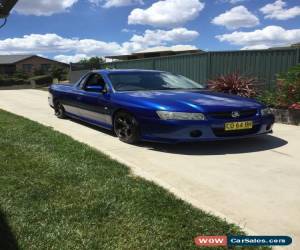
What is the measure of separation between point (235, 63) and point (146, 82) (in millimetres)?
5590

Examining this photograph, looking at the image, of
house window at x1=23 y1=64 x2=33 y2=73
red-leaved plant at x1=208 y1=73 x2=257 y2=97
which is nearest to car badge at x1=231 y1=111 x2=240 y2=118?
red-leaved plant at x1=208 y1=73 x2=257 y2=97

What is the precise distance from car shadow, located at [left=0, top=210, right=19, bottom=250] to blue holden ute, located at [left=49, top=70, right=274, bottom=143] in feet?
10.1

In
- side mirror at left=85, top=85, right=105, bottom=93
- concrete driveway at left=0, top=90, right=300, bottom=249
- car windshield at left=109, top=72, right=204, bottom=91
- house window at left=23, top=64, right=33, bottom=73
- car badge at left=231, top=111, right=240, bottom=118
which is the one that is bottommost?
house window at left=23, top=64, right=33, bottom=73

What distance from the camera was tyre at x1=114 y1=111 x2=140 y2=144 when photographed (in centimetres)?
650

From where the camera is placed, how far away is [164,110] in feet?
19.9

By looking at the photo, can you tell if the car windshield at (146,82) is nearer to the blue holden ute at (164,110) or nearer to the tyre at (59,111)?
the blue holden ute at (164,110)

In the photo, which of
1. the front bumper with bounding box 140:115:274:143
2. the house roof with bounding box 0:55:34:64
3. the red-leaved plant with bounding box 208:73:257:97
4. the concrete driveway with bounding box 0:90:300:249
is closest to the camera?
the concrete driveway with bounding box 0:90:300:249

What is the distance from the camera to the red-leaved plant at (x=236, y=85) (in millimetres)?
10625

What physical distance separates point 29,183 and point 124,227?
151 cm

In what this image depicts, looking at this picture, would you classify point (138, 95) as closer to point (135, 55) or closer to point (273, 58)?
point (273, 58)

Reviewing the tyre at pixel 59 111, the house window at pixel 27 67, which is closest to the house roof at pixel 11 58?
the house window at pixel 27 67

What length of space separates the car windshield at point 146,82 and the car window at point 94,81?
0.72ft

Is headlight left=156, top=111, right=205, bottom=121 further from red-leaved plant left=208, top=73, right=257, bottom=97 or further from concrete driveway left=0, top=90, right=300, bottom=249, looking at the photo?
red-leaved plant left=208, top=73, right=257, bottom=97

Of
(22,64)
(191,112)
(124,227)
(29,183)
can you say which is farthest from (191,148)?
(22,64)
